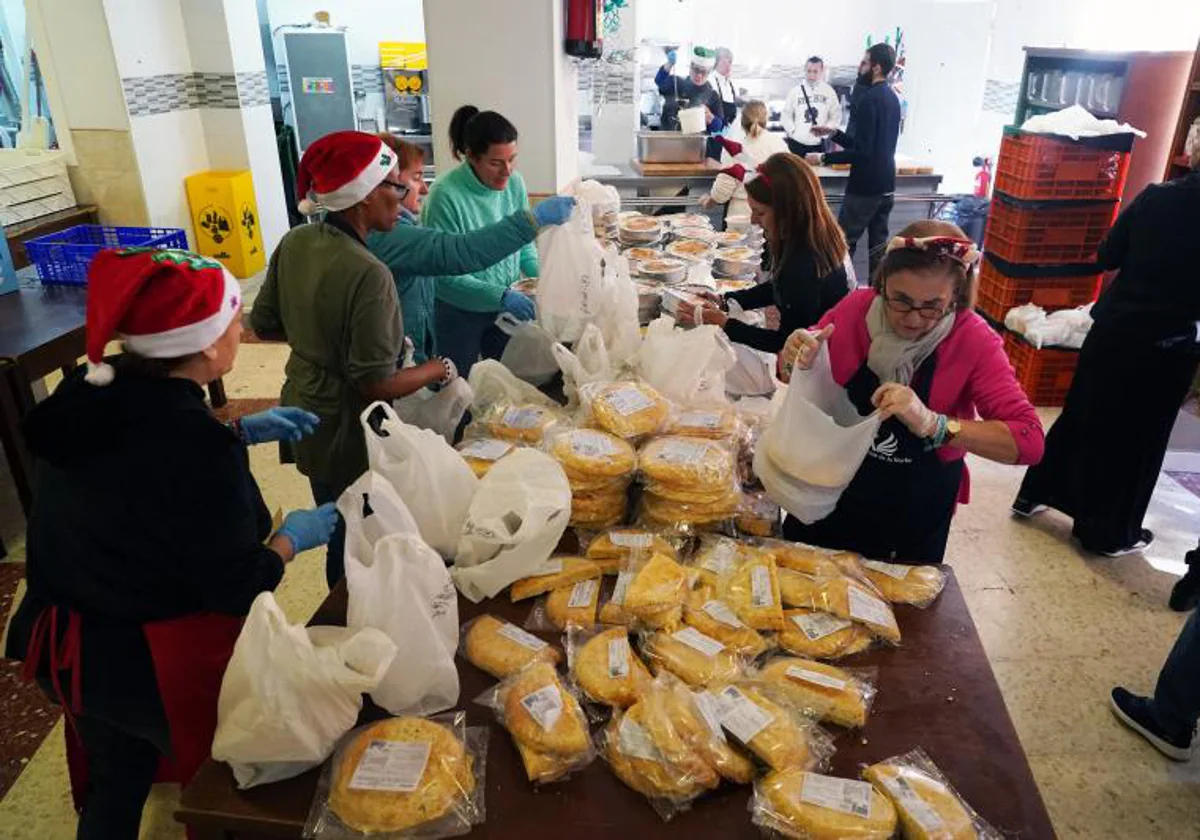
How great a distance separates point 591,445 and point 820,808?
94 cm

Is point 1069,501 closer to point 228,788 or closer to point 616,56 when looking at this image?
point 228,788

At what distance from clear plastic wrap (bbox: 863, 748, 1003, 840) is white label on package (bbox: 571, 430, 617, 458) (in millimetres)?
855

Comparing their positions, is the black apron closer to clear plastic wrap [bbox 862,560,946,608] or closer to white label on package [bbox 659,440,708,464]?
clear plastic wrap [bbox 862,560,946,608]

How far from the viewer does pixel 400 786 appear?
3.59 feet

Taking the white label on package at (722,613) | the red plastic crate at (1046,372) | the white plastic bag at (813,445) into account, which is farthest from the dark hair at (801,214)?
the red plastic crate at (1046,372)

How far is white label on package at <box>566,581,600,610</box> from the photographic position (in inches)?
58.6

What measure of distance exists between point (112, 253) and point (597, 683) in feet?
3.57

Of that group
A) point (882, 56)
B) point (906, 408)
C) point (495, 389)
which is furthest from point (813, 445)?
point (882, 56)

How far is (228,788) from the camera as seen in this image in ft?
3.79

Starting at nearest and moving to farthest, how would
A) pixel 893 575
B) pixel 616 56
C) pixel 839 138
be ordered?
pixel 893 575, pixel 839 138, pixel 616 56

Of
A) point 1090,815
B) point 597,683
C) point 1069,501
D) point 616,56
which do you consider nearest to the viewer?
Result: point 597,683

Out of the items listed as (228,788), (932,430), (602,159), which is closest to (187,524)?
(228,788)

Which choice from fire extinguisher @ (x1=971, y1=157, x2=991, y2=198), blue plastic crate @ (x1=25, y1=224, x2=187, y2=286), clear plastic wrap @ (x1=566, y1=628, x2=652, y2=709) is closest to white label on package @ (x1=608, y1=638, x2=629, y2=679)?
clear plastic wrap @ (x1=566, y1=628, x2=652, y2=709)

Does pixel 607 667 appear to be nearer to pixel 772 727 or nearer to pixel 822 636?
pixel 772 727
